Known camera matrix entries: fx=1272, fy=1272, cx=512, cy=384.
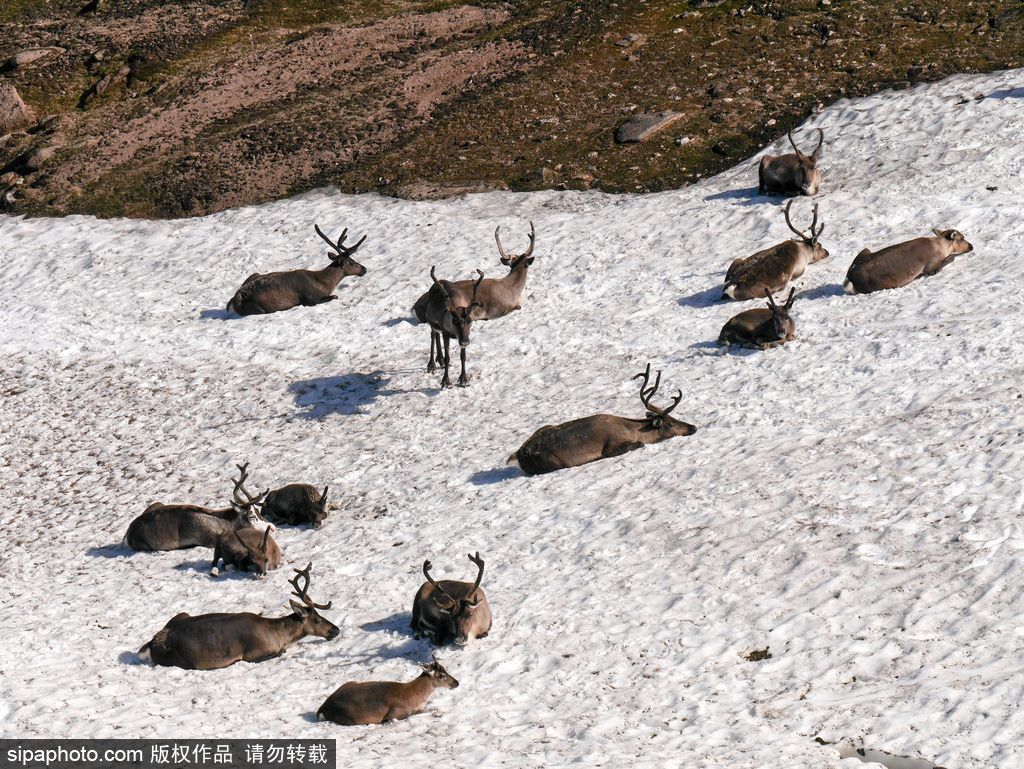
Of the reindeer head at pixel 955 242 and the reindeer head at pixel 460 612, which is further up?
the reindeer head at pixel 460 612

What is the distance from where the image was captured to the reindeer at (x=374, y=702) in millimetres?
12734

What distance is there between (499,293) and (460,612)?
977cm

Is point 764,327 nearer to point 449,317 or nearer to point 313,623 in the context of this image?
point 449,317

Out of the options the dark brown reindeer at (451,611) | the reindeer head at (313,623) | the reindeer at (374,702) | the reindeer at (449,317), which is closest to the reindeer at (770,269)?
the reindeer at (449,317)

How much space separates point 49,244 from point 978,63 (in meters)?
22.7

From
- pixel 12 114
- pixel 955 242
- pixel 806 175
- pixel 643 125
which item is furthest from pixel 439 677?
pixel 12 114

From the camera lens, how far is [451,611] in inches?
555

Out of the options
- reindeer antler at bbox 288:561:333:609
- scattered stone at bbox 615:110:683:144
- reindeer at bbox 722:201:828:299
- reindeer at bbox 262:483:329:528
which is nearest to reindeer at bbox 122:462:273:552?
reindeer at bbox 262:483:329:528

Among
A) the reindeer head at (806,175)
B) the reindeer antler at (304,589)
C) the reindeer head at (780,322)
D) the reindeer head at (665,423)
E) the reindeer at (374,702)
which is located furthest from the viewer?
the reindeer head at (806,175)

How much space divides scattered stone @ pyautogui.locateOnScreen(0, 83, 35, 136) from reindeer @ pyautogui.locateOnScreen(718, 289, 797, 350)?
80.4ft

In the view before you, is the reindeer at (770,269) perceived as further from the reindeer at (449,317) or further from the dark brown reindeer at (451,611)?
the dark brown reindeer at (451,611)

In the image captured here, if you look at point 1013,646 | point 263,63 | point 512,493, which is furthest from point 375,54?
point 1013,646

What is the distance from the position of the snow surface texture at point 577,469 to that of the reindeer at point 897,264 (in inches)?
12.5

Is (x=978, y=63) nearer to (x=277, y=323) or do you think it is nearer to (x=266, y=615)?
(x=277, y=323)
